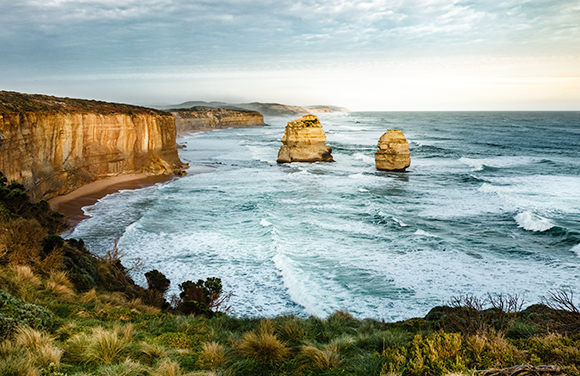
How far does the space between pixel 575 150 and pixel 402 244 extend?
55749mm

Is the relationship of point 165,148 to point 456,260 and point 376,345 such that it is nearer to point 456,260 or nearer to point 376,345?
point 456,260

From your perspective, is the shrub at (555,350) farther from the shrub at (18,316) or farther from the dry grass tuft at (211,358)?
the shrub at (18,316)

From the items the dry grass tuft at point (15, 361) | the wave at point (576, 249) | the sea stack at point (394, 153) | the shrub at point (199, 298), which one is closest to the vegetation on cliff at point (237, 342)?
the dry grass tuft at point (15, 361)

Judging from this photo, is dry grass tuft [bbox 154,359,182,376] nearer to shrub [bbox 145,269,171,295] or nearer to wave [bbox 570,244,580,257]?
shrub [bbox 145,269,171,295]

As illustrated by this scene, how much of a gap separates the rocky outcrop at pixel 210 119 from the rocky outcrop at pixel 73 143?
2770 inches

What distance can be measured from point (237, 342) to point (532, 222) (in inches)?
832

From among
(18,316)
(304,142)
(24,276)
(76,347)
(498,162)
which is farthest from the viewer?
(498,162)

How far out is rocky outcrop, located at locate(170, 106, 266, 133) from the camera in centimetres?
11350

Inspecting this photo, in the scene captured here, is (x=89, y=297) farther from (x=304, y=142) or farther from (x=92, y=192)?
(x=304, y=142)

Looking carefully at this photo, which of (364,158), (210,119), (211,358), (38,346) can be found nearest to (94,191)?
(38,346)

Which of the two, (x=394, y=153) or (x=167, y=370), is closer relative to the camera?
(x=167, y=370)

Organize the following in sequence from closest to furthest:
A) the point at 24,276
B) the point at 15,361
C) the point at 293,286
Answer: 1. the point at 15,361
2. the point at 24,276
3. the point at 293,286

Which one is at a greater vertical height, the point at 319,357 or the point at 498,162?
the point at 319,357

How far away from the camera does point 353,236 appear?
2050cm
